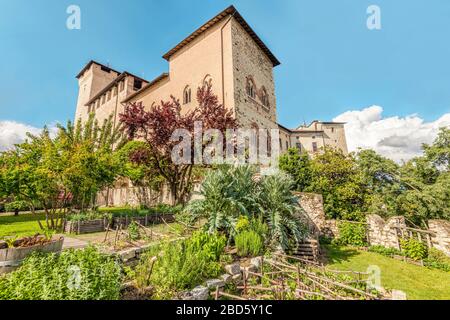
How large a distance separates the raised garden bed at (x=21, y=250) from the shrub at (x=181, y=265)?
1.67 m

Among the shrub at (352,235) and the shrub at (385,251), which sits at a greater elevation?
the shrub at (352,235)

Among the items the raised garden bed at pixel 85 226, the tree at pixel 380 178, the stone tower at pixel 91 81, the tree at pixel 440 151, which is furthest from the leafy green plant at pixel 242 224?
the stone tower at pixel 91 81

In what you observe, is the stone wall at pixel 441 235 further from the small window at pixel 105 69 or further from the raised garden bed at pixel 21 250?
the small window at pixel 105 69

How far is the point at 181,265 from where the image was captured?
4172 millimetres

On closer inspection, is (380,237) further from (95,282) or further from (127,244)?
(95,282)

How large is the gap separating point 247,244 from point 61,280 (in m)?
4.32

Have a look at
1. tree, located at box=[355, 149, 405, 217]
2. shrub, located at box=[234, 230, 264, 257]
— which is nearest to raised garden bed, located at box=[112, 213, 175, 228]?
shrub, located at box=[234, 230, 264, 257]

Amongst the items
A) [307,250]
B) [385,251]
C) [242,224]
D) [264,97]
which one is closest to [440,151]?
[385,251]

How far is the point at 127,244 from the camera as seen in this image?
221 inches

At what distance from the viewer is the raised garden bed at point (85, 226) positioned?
28.2ft

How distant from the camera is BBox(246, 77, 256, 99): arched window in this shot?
652 inches
